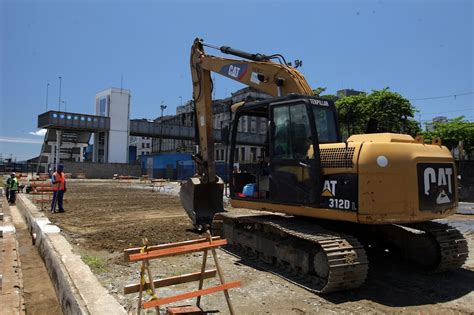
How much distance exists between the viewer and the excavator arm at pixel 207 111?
9.31 meters

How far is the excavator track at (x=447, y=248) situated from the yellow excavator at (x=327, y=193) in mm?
18

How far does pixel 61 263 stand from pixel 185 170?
131 ft

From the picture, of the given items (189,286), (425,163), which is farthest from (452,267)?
(189,286)

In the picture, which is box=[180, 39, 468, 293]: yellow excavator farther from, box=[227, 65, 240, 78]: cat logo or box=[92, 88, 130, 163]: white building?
box=[92, 88, 130, 163]: white building

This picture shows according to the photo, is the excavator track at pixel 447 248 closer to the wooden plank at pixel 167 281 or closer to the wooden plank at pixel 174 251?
the wooden plank at pixel 167 281

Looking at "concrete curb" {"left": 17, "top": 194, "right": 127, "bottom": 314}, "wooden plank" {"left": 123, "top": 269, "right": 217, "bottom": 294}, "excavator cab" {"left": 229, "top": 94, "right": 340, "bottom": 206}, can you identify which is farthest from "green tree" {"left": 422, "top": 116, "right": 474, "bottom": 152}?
"wooden plank" {"left": 123, "top": 269, "right": 217, "bottom": 294}

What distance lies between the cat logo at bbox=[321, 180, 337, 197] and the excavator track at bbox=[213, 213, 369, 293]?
56 cm

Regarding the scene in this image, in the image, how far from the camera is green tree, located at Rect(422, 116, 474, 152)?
130 ft

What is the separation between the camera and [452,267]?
6816mm

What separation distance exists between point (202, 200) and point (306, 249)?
4446mm

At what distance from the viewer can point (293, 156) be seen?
22.5ft

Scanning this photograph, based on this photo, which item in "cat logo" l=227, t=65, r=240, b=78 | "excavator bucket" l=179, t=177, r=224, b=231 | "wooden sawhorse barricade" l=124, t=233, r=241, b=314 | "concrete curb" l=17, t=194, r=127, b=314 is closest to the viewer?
"wooden sawhorse barricade" l=124, t=233, r=241, b=314

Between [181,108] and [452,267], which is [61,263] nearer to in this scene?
[452,267]

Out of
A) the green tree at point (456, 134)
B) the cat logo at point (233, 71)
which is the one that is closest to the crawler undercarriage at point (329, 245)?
the cat logo at point (233, 71)
